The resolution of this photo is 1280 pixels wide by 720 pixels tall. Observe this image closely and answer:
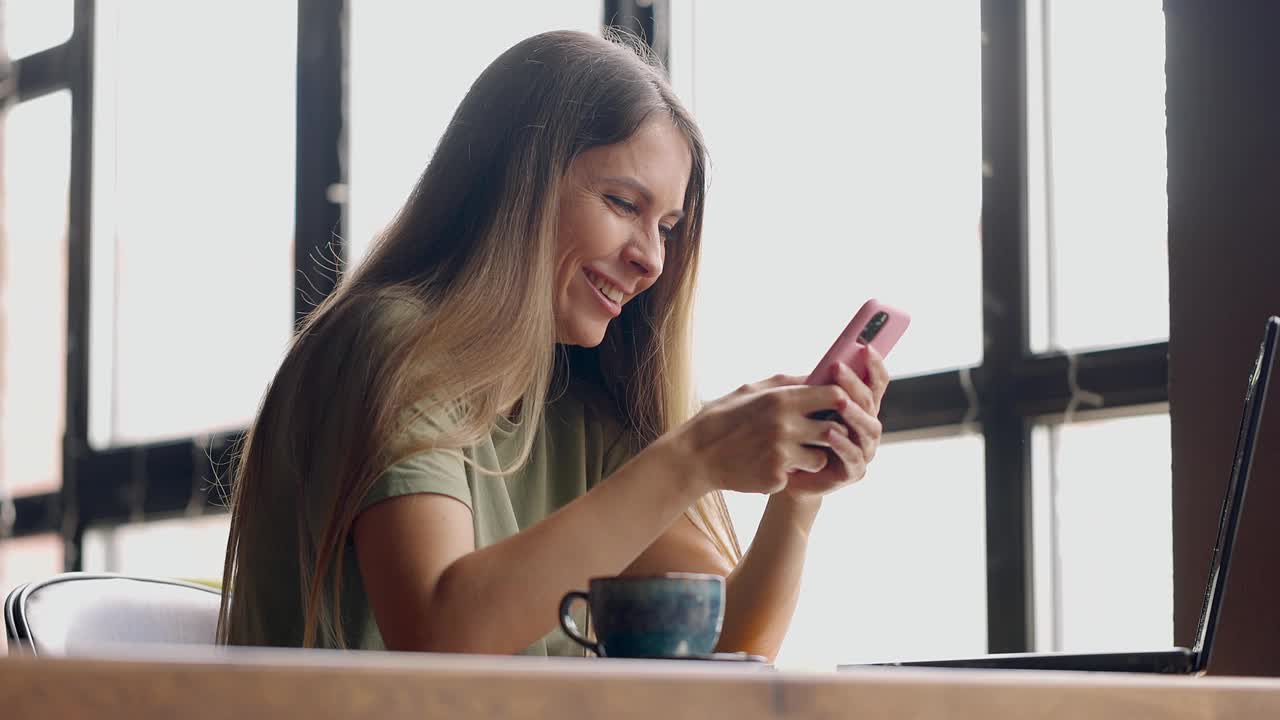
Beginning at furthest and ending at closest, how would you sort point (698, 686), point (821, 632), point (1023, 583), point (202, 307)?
point (202, 307) < point (821, 632) < point (1023, 583) < point (698, 686)

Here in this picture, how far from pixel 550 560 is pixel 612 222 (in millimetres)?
492

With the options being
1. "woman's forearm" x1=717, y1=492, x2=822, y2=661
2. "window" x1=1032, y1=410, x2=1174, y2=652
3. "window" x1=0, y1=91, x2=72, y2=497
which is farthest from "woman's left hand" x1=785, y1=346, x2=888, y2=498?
"window" x1=0, y1=91, x2=72, y2=497

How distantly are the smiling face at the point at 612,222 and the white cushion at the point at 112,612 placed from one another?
0.48 m

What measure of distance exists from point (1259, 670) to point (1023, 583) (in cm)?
65

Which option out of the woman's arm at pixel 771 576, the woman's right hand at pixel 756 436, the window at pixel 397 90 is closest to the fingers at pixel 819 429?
the woman's right hand at pixel 756 436

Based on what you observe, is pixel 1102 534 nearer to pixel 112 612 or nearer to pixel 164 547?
pixel 112 612

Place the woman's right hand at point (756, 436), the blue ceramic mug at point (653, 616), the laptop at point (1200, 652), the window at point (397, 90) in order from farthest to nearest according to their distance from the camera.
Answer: the window at point (397, 90) < the woman's right hand at point (756, 436) < the laptop at point (1200, 652) < the blue ceramic mug at point (653, 616)

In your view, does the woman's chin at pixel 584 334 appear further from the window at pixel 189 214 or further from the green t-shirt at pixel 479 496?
the window at pixel 189 214

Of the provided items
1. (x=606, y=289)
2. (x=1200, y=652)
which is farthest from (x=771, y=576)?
(x=1200, y=652)

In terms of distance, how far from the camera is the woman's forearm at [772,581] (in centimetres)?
146

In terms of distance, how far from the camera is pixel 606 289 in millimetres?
1561

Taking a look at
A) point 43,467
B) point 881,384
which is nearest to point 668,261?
point 881,384

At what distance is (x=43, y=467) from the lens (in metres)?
3.69

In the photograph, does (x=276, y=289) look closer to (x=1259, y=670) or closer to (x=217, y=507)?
(x=217, y=507)
